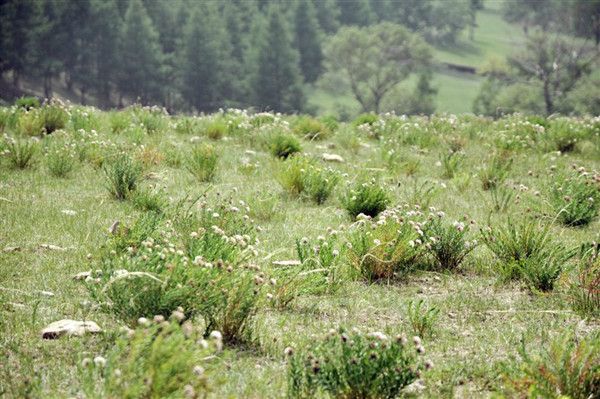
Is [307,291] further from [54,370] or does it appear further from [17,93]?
[17,93]

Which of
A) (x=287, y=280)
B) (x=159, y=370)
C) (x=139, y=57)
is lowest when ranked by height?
(x=139, y=57)

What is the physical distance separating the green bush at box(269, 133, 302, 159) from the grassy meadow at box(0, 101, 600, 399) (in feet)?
0.13

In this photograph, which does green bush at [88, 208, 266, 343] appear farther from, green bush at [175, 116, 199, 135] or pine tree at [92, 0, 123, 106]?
A: pine tree at [92, 0, 123, 106]

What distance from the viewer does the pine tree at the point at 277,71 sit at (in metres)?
67.2

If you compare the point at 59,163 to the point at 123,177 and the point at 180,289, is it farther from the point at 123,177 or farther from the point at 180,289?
the point at 180,289

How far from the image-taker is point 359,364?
3.19 meters

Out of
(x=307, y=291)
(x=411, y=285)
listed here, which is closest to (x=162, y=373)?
(x=307, y=291)

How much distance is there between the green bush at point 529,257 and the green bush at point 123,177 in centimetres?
422

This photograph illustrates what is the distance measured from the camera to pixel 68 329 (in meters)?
4.02

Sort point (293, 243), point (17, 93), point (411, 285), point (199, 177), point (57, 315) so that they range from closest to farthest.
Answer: point (57, 315) → point (411, 285) → point (293, 243) → point (199, 177) → point (17, 93)

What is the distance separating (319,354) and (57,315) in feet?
6.71

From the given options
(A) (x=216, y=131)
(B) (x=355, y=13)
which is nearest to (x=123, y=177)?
(A) (x=216, y=131)

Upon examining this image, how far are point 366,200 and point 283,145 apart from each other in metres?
3.74

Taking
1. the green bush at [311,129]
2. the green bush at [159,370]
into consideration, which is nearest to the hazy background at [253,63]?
the green bush at [311,129]
